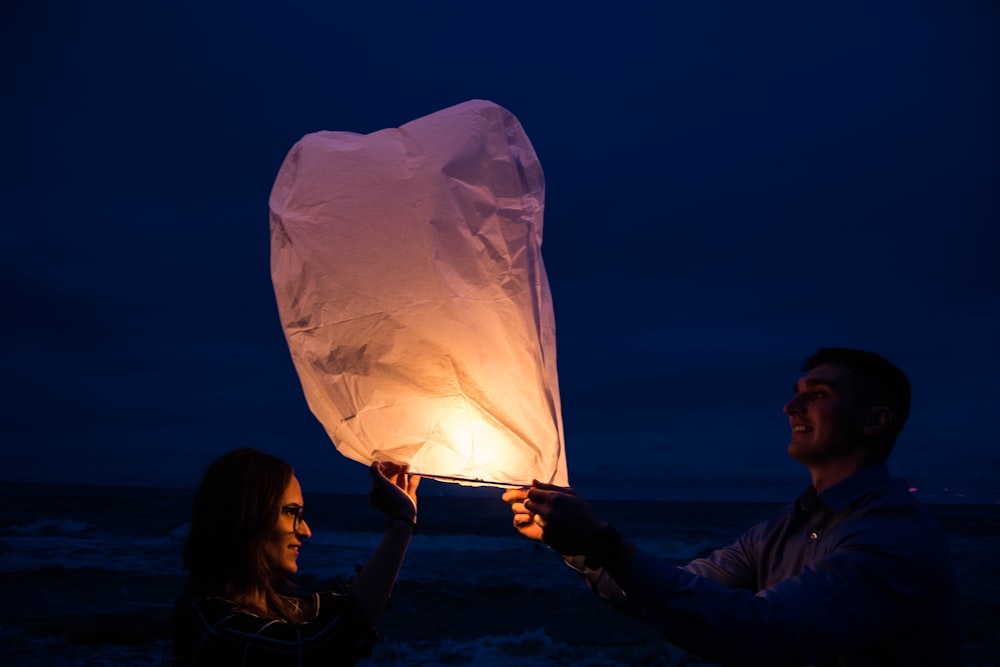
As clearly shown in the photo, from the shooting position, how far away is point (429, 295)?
63.1 inches

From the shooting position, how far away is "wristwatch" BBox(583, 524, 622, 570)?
151cm

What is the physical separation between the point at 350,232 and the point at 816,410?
4.35 ft

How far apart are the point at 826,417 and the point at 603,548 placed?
81 cm

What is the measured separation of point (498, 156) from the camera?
1.69 metres

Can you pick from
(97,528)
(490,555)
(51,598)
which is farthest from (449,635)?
(97,528)

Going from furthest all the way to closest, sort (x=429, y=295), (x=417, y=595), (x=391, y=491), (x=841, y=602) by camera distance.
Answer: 1. (x=417, y=595)
2. (x=391, y=491)
3. (x=429, y=295)
4. (x=841, y=602)

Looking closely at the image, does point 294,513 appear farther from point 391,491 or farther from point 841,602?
point 841,602

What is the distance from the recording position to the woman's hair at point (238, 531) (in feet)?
5.81

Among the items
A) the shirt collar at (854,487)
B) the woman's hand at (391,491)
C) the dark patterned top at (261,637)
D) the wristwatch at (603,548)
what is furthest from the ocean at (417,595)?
the shirt collar at (854,487)

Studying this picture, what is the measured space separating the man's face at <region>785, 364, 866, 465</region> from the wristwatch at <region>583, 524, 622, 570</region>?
2.39 feet

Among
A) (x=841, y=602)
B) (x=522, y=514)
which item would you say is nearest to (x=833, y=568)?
(x=841, y=602)

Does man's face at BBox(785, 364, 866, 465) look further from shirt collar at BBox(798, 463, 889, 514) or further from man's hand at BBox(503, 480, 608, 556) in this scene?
man's hand at BBox(503, 480, 608, 556)

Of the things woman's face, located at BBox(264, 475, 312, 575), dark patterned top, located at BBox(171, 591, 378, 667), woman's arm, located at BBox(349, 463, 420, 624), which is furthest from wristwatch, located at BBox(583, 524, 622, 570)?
woman's face, located at BBox(264, 475, 312, 575)

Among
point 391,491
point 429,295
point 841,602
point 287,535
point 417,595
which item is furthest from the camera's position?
point 417,595
